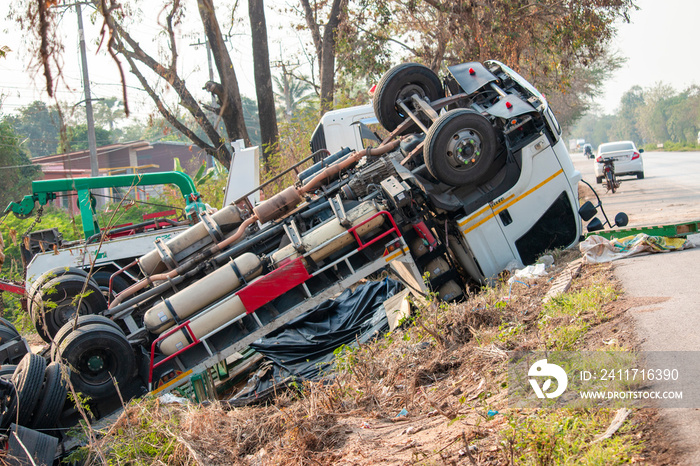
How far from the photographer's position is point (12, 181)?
2492 cm

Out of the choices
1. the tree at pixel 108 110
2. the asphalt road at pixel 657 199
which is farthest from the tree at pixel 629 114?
the tree at pixel 108 110

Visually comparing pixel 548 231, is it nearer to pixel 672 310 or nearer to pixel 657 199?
pixel 672 310

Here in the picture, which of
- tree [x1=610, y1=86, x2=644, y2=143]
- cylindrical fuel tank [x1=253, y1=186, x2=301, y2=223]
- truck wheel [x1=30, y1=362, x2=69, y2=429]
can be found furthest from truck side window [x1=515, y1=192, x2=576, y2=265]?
tree [x1=610, y1=86, x2=644, y2=143]

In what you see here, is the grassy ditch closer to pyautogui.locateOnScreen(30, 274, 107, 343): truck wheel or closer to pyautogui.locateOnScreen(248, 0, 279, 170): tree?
pyautogui.locateOnScreen(30, 274, 107, 343): truck wheel

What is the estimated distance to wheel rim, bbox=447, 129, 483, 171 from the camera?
6.99 meters

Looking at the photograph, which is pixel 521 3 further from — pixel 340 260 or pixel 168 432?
pixel 168 432

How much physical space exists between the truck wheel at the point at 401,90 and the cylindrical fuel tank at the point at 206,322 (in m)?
3.54

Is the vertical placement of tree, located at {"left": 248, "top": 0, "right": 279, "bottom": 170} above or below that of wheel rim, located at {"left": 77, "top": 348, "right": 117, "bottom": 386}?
above

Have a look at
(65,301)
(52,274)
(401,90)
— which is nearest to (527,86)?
(401,90)

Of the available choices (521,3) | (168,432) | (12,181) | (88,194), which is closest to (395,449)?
(168,432)

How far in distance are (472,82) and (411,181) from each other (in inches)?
76.6

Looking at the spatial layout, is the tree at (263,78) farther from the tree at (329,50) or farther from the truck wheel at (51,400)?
the truck wheel at (51,400)

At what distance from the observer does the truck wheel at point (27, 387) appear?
17.8 feet

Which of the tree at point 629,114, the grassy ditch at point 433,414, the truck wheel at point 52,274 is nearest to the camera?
the grassy ditch at point 433,414
